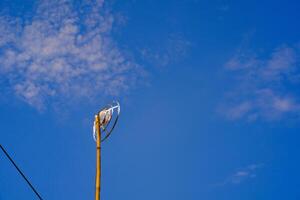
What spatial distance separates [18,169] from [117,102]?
3.30 m

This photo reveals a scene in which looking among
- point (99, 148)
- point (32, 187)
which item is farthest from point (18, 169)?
Answer: point (99, 148)

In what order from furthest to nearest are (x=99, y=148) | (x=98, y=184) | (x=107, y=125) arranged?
(x=107, y=125), (x=99, y=148), (x=98, y=184)

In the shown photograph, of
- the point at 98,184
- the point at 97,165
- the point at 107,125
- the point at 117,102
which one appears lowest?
the point at 98,184

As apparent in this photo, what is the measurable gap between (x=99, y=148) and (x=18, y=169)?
238 centimetres

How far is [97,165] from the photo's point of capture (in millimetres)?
8602

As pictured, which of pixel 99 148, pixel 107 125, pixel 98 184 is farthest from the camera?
pixel 107 125

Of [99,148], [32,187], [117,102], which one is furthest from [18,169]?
[117,102]

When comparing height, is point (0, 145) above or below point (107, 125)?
below

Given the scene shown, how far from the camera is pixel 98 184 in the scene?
8219mm

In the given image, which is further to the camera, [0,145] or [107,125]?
[107,125]

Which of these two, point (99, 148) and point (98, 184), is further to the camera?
point (99, 148)

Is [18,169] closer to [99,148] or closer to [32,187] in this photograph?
[32,187]

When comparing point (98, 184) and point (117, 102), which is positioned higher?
point (117, 102)

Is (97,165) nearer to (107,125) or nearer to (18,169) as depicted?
(107,125)
